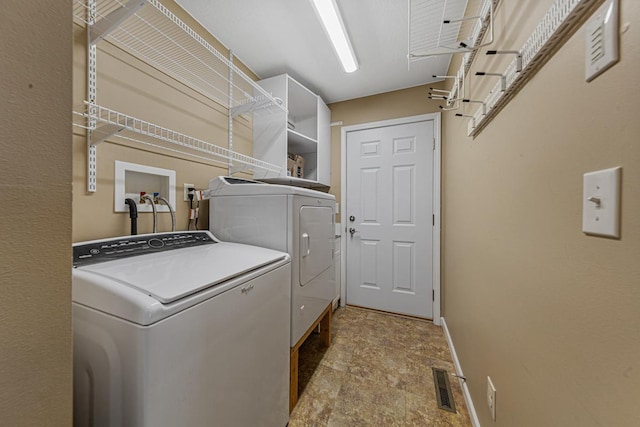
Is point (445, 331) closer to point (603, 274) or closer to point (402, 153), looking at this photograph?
point (402, 153)

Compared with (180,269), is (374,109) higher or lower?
higher

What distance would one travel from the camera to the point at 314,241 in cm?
162

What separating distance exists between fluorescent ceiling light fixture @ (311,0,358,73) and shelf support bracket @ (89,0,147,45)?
2.98 ft

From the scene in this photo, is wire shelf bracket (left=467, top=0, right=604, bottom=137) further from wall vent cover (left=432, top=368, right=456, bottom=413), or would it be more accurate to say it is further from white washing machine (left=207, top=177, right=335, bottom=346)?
wall vent cover (left=432, top=368, right=456, bottom=413)

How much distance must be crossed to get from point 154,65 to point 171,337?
5.05 feet

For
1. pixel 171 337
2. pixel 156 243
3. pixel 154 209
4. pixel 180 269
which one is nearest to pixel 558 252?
pixel 171 337

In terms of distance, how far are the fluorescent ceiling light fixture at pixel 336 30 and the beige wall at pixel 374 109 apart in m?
0.67

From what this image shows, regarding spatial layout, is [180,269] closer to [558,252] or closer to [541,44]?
[558,252]

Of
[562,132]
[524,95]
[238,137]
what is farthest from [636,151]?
[238,137]

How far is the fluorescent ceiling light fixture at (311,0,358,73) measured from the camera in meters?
1.40

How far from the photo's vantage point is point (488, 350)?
1117 mm

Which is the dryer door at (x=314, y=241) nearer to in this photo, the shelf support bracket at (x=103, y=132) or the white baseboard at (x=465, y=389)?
the shelf support bracket at (x=103, y=132)

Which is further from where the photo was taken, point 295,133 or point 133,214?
point 295,133

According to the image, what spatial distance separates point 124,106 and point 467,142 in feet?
6.79
